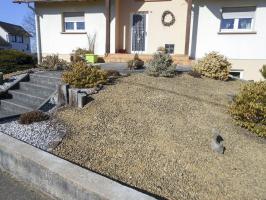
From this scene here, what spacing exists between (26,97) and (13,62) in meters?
7.68

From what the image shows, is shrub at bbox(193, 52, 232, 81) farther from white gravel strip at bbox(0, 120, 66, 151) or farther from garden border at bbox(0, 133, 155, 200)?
garden border at bbox(0, 133, 155, 200)

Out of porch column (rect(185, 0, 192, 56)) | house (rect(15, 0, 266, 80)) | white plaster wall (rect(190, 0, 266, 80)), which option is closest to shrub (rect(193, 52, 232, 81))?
house (rect(15, 0, 266, 80))

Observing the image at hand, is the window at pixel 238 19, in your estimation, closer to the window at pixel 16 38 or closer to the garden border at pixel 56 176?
the garden border at pixel 56 176

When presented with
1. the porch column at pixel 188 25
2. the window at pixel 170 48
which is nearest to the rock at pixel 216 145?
the porch column at pixel 188 25

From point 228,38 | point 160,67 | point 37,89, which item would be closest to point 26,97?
point 37,89

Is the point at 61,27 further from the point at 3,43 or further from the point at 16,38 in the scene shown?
A: the point at 16,38

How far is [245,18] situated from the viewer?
12.5m

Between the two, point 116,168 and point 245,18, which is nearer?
point 116,168

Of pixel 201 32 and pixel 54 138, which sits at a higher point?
pixel 201 32

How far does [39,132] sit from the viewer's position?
539 centimetres

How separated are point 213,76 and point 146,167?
6739 millimetres

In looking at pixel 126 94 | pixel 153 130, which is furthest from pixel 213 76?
pixel 153 130

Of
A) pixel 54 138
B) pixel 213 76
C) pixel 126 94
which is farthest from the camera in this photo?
pixel 213 76

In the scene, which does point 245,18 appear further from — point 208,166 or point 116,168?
point 116,168
